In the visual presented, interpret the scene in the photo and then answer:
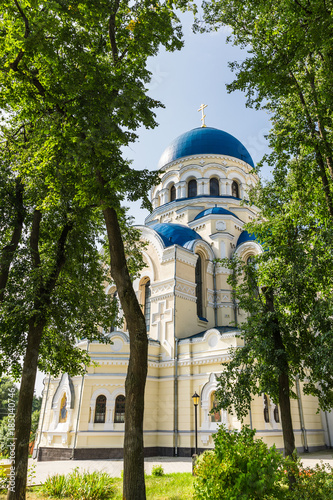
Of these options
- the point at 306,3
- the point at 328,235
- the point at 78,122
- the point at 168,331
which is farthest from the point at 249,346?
the point at 168,331

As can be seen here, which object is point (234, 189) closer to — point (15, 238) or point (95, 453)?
point (95, 453)

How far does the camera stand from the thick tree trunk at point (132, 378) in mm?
6094

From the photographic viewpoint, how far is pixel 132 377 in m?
6.71

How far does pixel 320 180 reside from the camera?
998cm

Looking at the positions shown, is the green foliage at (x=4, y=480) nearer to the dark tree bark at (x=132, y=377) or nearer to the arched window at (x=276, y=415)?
the dark tree bark at (x=132, y=377)

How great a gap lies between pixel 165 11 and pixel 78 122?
10.8 ft

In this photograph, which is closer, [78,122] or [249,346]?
[78,122]

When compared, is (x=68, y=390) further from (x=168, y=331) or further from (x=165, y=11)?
(x=165, y=11)

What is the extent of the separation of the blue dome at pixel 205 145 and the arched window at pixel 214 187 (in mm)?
2089

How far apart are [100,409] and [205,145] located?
754 inches

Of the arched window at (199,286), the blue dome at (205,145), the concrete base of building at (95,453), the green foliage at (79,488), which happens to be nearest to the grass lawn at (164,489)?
the green foliage at (79,488)

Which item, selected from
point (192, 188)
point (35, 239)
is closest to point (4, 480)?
point (35, 239)

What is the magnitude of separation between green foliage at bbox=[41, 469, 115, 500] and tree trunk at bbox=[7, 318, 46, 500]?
1.41m

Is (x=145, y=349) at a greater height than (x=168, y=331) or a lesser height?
lesser
